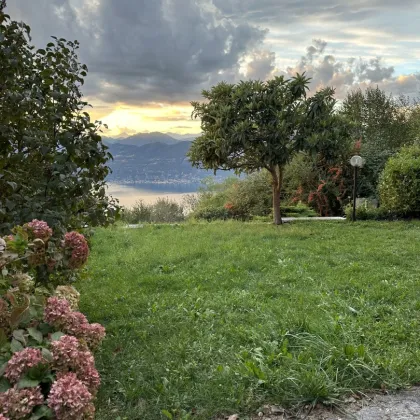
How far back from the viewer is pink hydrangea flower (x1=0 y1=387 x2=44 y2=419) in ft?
4.19

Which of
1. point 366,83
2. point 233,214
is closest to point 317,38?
point 233,214

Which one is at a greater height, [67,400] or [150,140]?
[150,140]

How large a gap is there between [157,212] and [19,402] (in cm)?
1356

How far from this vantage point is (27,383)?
4.43 feet

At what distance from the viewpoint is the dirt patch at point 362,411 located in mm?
1979

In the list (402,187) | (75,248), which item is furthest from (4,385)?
(402,187)

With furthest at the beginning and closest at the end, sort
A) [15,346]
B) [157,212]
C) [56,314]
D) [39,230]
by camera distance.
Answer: [157,212]
[39,230]
[56,314]
[15,346]

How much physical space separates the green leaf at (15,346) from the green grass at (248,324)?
83cm

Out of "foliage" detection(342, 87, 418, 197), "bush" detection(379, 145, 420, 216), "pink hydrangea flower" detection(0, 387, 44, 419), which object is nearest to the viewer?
"pink hydrangea flower" detection(0, 387, 44, 419)

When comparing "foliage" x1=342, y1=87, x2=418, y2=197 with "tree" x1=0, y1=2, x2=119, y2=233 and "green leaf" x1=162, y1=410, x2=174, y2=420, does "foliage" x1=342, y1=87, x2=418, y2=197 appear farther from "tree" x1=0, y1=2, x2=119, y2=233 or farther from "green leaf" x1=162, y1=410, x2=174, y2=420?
"green leaf" x1=162, y1=410, x2=174, y2=420

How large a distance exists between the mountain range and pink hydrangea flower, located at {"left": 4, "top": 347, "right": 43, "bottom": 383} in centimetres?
1244

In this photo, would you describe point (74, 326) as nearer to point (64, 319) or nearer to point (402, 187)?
point (64, 319)

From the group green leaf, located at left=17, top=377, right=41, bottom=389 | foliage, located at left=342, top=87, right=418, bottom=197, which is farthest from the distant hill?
green leaf, located at left=17, top=377, right=41, bottom=389

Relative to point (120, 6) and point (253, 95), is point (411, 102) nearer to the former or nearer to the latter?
point (253, 95)
